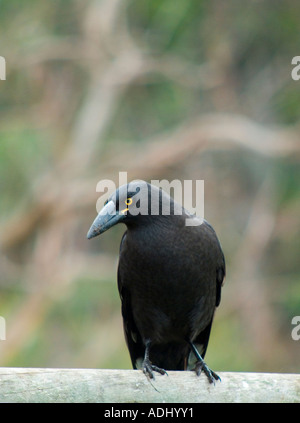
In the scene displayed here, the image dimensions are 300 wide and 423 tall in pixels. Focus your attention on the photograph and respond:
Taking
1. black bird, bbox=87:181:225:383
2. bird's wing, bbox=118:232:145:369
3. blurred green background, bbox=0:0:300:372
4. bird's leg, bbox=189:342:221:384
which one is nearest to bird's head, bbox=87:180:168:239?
black bird, bbox=87:181:225:383

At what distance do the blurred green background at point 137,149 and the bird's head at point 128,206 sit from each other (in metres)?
6.75

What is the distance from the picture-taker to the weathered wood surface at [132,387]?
170 inches

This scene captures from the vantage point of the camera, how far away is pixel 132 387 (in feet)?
14.8

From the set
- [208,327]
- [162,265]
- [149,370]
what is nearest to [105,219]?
[162,265]

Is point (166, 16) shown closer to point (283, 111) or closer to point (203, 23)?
point (203, 23)

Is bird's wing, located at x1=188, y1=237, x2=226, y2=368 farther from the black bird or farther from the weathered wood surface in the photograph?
the weathered wood surface

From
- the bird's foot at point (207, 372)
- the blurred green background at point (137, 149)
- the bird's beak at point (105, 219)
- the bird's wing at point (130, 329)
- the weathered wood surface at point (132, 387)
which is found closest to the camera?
the weathered wood surface at point (132, 387)

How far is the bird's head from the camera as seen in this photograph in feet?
16.5

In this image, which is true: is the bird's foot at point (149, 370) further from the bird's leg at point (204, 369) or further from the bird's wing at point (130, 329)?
the bird's wing at point (130, 329)

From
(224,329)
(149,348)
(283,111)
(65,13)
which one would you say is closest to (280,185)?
(283,111)

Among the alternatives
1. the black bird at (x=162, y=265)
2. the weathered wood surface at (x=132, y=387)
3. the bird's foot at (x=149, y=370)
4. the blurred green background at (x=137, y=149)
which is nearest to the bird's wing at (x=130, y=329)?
the black bird at (x=162, y=265)

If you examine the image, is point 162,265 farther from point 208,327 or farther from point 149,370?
point 208,327

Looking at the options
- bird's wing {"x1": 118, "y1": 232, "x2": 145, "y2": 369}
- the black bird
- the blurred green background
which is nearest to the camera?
the black bird

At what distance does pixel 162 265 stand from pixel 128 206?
43 centimetres
